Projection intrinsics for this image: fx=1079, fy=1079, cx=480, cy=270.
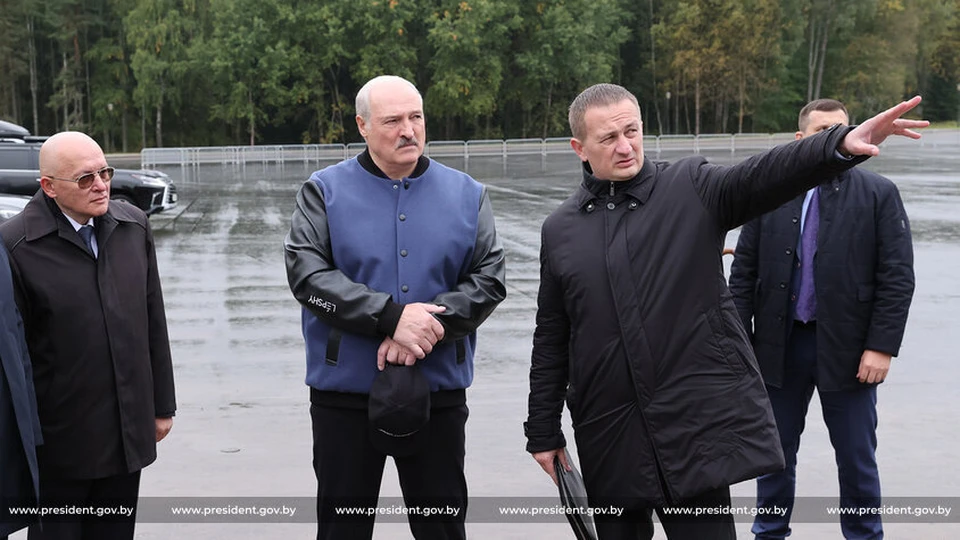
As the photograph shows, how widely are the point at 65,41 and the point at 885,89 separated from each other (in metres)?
59.5

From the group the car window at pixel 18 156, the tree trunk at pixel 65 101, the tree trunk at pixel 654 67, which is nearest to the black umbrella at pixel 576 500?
the car window at pixel 18 156

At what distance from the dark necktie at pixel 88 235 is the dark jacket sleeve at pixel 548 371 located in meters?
1.65

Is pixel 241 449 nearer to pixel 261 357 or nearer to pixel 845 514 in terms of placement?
pixel 261 357

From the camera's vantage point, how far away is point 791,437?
4852 millimetres

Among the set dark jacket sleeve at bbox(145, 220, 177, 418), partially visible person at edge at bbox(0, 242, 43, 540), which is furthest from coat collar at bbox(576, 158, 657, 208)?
partially visible person at edge at bbox(0, 242, 43, 540)

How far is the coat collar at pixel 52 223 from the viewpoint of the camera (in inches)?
152

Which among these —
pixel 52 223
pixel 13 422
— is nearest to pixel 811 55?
pixel 52 223

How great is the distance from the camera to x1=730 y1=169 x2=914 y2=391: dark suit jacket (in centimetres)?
462

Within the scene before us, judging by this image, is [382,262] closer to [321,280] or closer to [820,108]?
[321,280]

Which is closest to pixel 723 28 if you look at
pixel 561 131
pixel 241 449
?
pixel 561 131

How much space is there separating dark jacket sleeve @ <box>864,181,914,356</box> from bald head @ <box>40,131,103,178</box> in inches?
126

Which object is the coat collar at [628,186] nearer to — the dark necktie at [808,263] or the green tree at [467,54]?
the dark necktie at [808,263]

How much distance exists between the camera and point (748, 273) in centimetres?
491

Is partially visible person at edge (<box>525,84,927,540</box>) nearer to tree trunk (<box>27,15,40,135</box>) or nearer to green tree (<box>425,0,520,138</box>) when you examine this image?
green tree (<box>425,0,520,138</box>)
